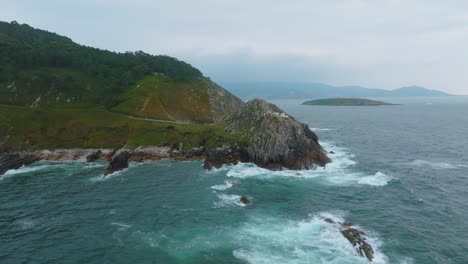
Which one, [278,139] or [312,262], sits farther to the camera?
[278,139]

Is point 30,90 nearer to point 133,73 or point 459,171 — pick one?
point 133,73

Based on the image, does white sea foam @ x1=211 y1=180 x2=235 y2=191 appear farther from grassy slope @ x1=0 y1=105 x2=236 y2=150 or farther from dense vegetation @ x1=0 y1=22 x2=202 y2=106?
dense vegetation @ x1=0 y1=22 x2=202 y2=106

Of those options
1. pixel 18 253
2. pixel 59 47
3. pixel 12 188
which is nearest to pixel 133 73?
pixel 59 47

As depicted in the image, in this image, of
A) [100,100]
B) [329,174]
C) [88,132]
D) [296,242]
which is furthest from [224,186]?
[100,100]

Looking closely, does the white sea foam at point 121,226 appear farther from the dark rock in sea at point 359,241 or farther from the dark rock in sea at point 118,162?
the dark rock in sea at point 359,241

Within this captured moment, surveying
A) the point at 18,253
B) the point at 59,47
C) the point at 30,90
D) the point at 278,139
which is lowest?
the point at 18,253

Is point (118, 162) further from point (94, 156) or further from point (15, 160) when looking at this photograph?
point (15, 160)

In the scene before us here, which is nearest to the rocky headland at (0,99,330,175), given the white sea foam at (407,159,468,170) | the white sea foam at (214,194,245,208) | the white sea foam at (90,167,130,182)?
the white sea foam at (90,167,130,182)
